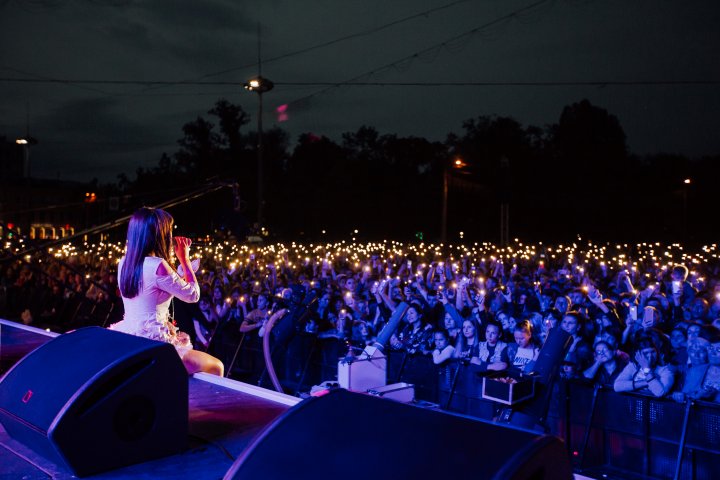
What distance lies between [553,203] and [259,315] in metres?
30.9

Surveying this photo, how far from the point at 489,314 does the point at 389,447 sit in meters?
6.60

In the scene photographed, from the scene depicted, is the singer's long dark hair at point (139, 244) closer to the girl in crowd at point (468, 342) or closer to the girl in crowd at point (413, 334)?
the girl in crowd at point (468, 342)

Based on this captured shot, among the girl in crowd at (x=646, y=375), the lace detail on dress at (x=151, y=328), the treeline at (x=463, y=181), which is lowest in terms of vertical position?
the girl in crowd at (x=646, y=375)

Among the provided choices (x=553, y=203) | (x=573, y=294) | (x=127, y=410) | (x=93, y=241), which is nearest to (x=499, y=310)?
(x=573, y=294)

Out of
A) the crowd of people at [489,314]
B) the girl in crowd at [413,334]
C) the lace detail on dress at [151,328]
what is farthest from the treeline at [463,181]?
the lace detail on dress at [151,328]

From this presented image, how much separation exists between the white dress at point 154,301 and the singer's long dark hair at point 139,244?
0.04m

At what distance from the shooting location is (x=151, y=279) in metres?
2.89

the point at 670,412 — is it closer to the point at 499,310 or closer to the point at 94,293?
the point at 499,310

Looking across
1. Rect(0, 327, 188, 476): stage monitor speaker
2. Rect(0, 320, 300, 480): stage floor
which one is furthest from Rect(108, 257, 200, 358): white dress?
Rect(0, 327, 188, 476): stage monitor speaker

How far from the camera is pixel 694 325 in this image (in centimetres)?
A: 536

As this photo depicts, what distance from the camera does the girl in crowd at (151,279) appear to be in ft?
9.48

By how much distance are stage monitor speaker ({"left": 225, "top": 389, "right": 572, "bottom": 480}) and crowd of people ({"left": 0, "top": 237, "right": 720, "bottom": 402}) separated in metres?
3.63

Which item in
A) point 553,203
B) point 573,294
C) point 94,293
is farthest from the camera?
point 553,203

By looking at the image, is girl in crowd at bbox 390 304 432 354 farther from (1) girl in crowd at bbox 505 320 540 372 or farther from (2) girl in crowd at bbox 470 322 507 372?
(1) girl in crowd at bbox 505 320 540 372
